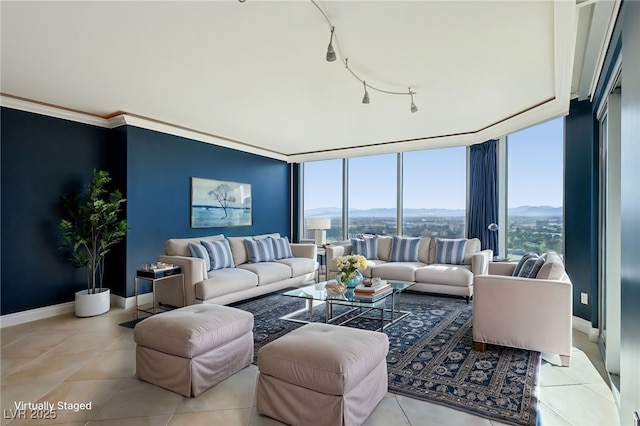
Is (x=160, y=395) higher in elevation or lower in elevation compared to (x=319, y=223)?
lower

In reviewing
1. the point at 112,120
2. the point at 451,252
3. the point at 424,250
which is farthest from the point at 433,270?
the point at 112,120

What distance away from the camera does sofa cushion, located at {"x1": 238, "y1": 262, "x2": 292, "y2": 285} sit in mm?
5029

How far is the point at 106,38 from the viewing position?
2.72 meters

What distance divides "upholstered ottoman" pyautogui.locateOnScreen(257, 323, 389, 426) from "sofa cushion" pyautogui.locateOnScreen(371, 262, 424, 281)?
9.96 ft

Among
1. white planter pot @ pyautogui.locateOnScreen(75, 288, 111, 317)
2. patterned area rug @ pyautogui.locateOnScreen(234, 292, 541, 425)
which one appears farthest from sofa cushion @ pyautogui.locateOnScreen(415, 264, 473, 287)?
white planter pot @ pyautogui.locateOnScreen(75, 288, 111, 317)

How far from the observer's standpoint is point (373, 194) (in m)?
7.21

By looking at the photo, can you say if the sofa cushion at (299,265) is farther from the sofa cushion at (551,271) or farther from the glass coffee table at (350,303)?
the sofa cushion at (551,271)

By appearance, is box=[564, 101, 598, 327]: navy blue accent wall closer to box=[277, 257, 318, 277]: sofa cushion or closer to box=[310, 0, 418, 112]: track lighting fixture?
box=[310, 0, 418, 112]: track lighting fixture

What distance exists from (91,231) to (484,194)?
5.75 metres

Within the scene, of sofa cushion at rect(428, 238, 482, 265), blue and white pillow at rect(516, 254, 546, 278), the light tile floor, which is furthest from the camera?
sofa cushion at rect(428, 238, 482, 265)

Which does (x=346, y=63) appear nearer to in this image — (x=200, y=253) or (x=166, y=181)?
(x=200, y=253)

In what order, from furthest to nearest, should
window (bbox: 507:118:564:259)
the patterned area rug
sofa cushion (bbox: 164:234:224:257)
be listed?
1. sofa cushion (bbox: 164:234:224:257)
2. window (bbox: 507:118:564:259)
3. the patterned area rug

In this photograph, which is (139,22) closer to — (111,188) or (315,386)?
(315,386)

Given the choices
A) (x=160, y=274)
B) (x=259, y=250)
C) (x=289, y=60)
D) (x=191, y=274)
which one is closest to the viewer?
(x=289, y=60)
